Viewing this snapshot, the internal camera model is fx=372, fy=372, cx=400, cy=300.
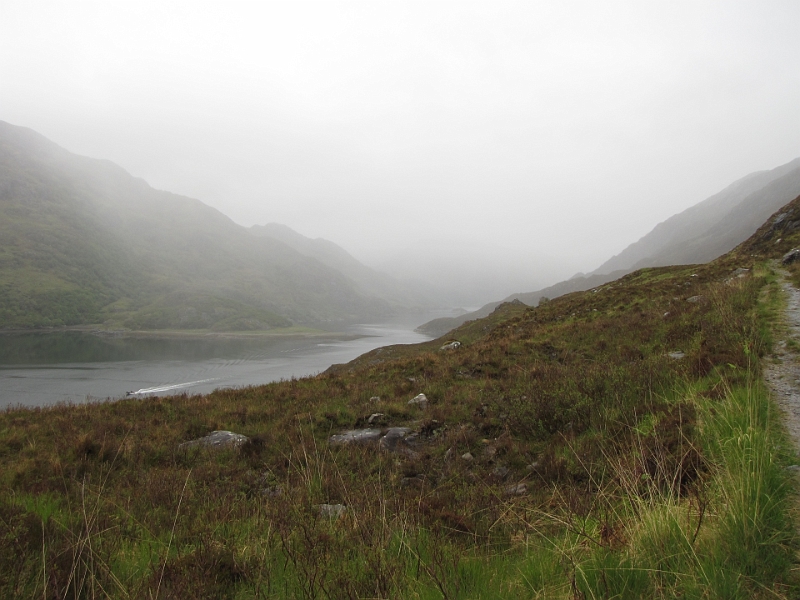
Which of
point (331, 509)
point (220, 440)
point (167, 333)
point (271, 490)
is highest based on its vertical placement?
point (167, 333)

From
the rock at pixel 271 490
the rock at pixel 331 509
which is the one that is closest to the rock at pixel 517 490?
the rock at pixel 331 509

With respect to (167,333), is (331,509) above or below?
below

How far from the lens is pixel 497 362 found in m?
13.5

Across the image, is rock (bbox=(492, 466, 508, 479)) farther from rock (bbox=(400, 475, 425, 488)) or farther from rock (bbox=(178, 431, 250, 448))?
rock (bbox=(178, 431, 250, 448))

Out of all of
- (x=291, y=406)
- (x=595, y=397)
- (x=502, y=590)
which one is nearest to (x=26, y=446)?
(x=291, y=406)

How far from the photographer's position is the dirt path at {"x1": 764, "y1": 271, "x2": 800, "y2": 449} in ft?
14.6

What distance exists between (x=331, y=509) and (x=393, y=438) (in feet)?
12.6

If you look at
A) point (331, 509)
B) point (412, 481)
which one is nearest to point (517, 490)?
point (412, 481)

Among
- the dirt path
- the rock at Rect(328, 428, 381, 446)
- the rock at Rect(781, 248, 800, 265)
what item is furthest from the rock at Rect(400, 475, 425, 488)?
the rock at Rect(781, 248, 800, 265)

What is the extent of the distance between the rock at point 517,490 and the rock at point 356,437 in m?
3.82

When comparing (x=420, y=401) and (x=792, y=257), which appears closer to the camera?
(x=420, y=401)

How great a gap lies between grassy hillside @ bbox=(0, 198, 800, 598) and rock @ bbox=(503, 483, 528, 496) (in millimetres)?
30

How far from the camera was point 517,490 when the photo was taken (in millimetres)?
4898

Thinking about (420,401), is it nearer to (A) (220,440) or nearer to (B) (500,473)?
(B) (500,473)
